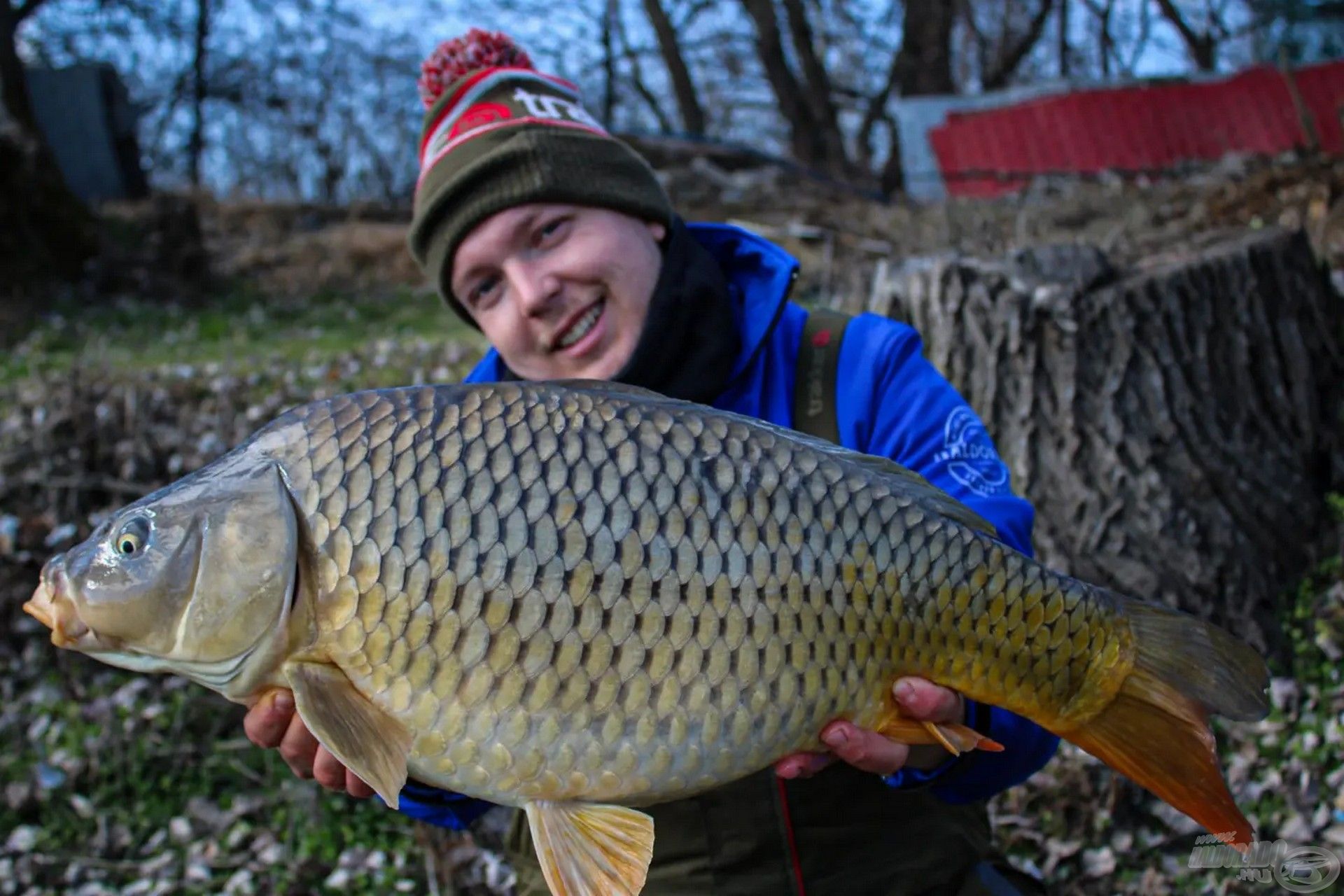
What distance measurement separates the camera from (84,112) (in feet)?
35.7

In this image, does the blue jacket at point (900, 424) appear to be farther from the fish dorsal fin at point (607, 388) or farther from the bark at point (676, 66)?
the bark at point (676, 66)

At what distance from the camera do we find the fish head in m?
1.07

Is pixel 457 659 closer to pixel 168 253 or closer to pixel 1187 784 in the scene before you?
pixel 1187 784

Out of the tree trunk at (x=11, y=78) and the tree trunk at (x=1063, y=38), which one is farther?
the tree trunk at (x=1063, y=38)

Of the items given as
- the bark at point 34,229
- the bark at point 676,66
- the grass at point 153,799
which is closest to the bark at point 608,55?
the bark at point 676,66

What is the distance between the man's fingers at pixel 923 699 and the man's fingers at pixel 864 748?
44 millimetres

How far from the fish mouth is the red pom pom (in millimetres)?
1113

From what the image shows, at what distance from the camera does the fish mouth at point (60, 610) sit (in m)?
→ 1.10

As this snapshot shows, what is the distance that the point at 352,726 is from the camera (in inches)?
42.1

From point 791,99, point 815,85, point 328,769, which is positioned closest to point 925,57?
point 815,85

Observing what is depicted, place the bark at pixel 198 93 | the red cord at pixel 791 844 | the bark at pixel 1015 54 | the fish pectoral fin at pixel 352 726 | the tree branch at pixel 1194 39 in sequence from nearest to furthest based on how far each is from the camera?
the fish pectoral fin at pixel 352 726, the red cord at pixel 791 844, the bark at pixel 1015 54, the tree branch at pixel 1194 39, the bark at pixel 198 93

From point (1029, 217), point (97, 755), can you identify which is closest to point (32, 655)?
point (97, 755)

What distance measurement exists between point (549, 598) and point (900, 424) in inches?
27.7

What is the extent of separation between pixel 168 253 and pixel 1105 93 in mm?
8363
